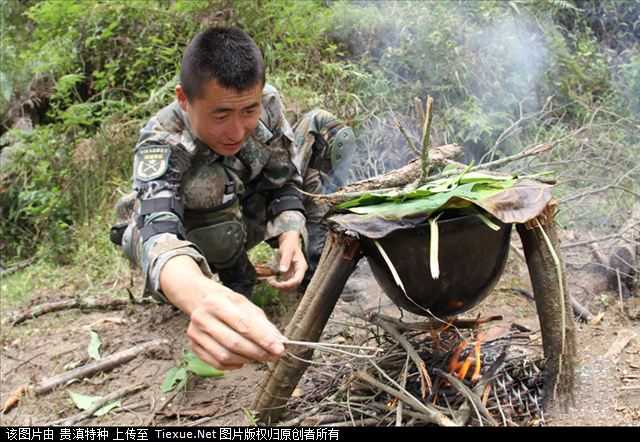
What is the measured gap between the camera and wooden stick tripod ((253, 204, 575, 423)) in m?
2.29

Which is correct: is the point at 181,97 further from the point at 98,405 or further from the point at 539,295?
the point at 539,295

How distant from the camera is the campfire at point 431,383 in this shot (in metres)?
2.34

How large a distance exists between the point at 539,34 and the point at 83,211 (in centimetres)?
466

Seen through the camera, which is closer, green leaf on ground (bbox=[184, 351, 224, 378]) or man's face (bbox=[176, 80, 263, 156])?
man's face (bbox=[176, 80, 263, 156])

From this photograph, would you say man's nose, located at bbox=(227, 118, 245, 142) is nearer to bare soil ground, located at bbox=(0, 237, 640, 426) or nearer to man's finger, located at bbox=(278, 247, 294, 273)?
man's finger, located at bbox=(278, 247, 294, 273)

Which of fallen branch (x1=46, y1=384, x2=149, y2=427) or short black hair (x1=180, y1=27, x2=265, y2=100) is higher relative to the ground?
short black hair (x1=180, y1=27, x2=265, y2=100)

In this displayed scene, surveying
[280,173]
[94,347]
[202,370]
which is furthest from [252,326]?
[94,347]

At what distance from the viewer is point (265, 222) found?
396cm

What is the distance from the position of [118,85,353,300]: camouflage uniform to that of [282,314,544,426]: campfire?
91 centimetres

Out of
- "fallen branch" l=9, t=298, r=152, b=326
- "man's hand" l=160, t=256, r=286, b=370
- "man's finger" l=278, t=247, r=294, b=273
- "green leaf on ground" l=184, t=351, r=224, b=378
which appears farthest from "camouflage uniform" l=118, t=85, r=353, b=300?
"man's hand" l=160, t=256, r=286, b=370

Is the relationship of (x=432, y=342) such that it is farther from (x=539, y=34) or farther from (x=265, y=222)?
(x=539, y=34)

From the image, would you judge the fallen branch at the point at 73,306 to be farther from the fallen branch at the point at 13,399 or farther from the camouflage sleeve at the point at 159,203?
the camouflage sleeve at the point at 159,203

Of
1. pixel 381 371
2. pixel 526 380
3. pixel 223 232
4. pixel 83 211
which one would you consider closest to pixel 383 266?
pixel 381 371

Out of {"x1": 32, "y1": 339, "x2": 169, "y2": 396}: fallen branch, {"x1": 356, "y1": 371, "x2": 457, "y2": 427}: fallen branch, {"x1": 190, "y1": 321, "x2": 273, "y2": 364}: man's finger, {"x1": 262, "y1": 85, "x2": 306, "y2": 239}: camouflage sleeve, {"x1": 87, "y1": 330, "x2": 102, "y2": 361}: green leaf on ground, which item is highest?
{"x1": 190, "y1": 321, "x2": 273, "y2": 364}: man's finger
